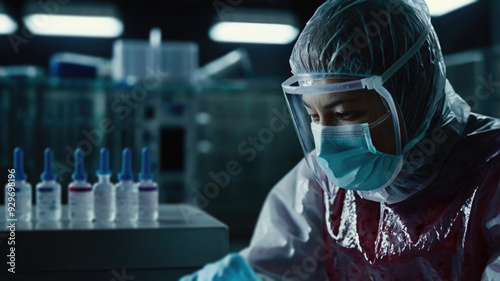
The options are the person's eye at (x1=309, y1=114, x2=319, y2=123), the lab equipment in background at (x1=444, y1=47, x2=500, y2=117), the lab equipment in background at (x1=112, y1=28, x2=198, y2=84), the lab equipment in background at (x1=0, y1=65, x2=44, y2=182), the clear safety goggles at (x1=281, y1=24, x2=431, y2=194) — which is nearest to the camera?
the clear safety goggles at (x1=281, y1=24, x2=431, y2=194)

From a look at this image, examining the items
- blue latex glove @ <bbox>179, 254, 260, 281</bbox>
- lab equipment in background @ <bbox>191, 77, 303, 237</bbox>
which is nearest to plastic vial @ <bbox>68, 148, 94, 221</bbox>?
blue latex glove @ <bbox>179, 254, 260, 281</bbox>

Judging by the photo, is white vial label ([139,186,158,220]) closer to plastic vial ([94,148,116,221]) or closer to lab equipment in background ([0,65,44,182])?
plastic vial ([94,148,116,221])

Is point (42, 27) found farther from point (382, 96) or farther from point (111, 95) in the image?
point (382, 96)

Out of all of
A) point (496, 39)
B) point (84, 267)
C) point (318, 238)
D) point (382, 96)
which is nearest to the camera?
point (382, 96)

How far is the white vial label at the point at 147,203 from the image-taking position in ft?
4.50

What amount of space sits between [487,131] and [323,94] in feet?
1.10

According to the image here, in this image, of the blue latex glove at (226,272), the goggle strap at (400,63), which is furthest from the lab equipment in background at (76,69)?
the goggle strap at (400,63)

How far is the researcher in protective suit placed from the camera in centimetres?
96

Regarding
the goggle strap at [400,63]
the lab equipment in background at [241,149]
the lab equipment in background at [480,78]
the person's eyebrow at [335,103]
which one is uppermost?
the lab equipment in background at [480,78]

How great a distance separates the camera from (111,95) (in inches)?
188

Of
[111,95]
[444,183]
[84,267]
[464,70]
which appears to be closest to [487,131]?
[444,183]

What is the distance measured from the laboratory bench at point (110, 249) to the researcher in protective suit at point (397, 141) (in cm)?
12

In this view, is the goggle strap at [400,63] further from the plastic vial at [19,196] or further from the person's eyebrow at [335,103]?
the plastic vial at [19,196]

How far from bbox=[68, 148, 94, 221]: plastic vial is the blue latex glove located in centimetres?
38
